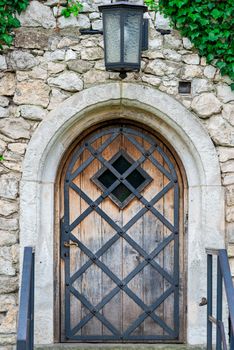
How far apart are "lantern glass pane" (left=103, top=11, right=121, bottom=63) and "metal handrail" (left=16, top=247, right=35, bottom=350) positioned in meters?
1.44

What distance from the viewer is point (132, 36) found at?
459 cm

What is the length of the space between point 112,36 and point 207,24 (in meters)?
0.83

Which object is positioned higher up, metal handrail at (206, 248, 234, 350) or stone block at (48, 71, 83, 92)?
stone block at (48, 71, 83, 92)

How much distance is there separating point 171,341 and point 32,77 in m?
2.31

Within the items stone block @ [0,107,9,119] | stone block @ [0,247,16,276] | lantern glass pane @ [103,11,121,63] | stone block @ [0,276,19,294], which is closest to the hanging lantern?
lantern glass pane @ [103,11,121,63]

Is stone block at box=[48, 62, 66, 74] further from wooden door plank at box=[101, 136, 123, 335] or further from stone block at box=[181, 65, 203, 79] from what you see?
stone block at box=[181, 65, 203, 79]

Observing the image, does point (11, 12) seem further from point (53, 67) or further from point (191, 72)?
point (191, 72)

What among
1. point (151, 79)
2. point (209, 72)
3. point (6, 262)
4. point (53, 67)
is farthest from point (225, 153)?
point (6, 262)

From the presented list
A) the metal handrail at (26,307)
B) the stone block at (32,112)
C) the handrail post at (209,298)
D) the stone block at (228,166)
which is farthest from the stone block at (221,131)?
the metal handrail at (26,307)

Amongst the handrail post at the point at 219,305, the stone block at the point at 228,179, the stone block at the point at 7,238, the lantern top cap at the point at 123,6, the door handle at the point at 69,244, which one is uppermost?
the lantern top cap at the point at 123,6

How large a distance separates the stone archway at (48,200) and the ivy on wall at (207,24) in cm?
46

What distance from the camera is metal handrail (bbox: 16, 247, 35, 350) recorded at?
12.7ft

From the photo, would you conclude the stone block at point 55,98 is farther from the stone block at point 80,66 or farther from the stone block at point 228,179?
the stone block at point 228,179

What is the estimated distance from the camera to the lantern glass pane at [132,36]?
14.9 ft
